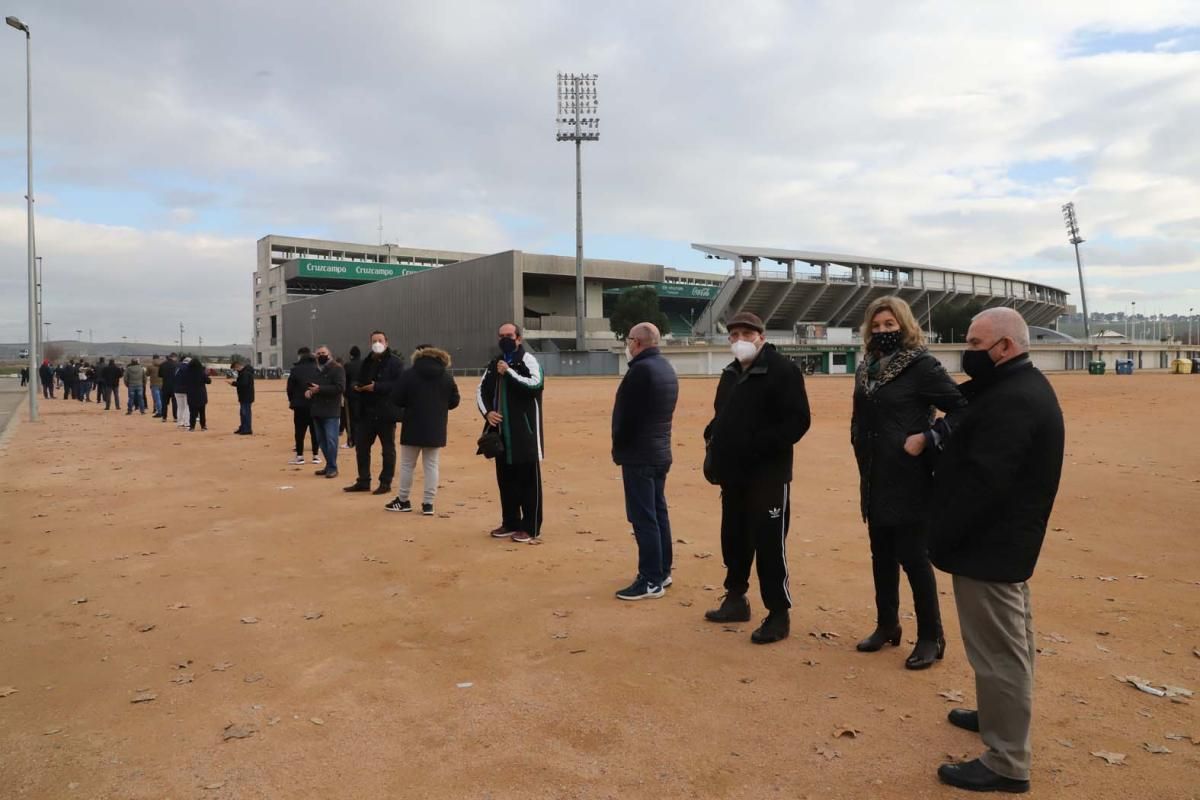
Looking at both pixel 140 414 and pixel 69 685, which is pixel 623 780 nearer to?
pixel 69 685

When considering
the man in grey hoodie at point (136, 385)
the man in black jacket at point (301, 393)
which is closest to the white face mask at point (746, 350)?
the man in black jacket at point (301, 393)

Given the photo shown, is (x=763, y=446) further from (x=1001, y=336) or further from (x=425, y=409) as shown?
(x=425, y=409)

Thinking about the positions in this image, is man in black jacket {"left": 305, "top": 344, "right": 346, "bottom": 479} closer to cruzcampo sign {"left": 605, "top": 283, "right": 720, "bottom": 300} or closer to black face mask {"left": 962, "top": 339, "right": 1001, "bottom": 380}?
black face mask {"left": 962, "top": 339, "right": 1001, "bottom": 380}

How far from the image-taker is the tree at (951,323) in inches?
3236

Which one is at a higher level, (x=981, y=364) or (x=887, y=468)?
(x=981, y=364)

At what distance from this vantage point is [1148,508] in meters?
8.66

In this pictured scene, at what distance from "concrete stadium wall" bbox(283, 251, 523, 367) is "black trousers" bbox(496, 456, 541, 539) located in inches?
2288

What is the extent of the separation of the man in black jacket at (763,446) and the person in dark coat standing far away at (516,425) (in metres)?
2.59

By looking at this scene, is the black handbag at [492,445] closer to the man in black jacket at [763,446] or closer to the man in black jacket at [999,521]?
the man in black jacket at [763,446]

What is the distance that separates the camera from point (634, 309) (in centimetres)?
6969

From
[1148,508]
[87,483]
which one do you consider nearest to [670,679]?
[1148,508]

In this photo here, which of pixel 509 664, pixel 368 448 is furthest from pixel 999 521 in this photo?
pixel 368 448

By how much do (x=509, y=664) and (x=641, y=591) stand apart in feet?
4.60

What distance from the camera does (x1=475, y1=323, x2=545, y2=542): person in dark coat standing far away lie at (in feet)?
23.0
